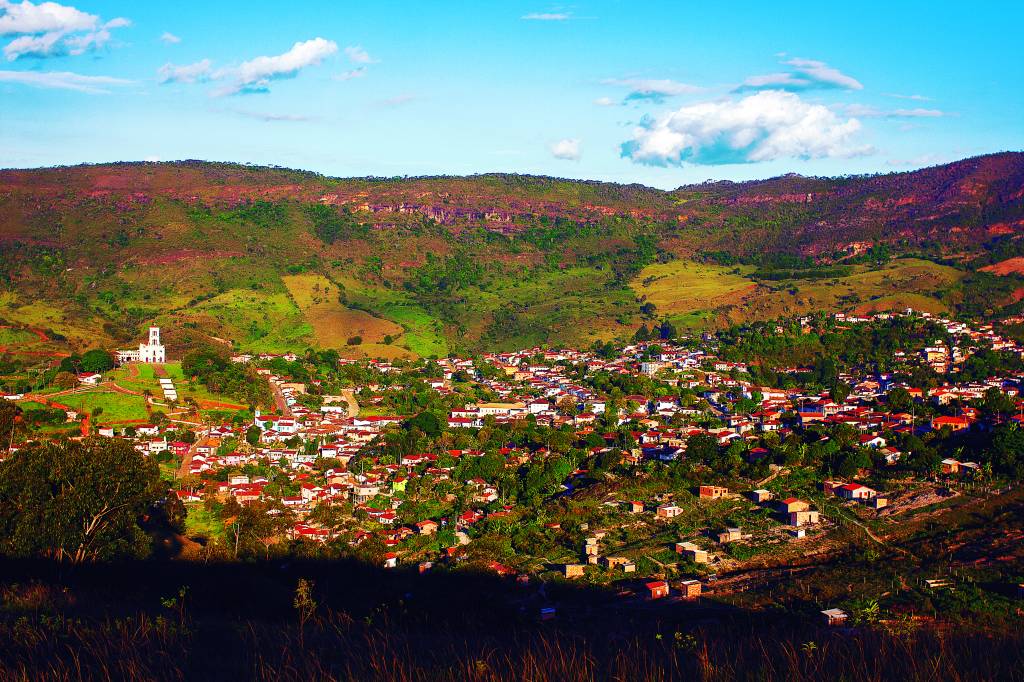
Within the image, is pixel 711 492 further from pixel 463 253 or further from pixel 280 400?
pixel 463 253

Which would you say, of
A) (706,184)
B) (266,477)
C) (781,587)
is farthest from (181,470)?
(706,184)

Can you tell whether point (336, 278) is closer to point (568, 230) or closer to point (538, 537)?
point (568, 230)

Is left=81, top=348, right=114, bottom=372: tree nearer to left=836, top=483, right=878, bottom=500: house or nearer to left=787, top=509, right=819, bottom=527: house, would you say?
left=787, top=509, right=819, bottom=527: house

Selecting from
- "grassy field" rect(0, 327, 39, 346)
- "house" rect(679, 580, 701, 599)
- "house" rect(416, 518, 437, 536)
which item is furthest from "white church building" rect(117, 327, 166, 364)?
"house" rect(679, 580, 701, 599)

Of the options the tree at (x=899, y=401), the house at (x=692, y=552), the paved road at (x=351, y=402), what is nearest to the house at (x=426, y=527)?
the house at (x=692, y=552)

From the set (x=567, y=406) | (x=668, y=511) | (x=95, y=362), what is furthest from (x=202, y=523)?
(x=95, y=362)
